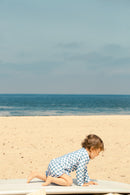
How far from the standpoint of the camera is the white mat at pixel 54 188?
4.11 meters

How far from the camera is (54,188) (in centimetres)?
420

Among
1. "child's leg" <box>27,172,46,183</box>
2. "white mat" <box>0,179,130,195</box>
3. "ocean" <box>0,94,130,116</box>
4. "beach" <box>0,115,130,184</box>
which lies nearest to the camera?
"white mat" <box>0,179,130,195</box>

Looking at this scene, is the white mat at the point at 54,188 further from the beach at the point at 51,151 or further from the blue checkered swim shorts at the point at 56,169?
the beach at the point at 51,151

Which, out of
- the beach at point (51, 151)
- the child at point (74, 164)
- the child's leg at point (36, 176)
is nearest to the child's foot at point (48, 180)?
the child at point (74, 164)

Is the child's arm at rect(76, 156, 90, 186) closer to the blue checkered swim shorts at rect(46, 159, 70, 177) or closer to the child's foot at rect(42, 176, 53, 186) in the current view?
the blue checkered swim shorts at rect(46, 159, 70, 177)

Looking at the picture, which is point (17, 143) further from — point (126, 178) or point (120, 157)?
point (126, 178)

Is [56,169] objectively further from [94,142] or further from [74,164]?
[94,142]

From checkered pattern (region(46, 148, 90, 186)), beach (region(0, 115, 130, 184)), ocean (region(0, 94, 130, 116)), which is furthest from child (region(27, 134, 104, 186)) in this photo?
ocean (region(0, 94, 130, 116))

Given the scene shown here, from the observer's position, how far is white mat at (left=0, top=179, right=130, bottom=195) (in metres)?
4.11

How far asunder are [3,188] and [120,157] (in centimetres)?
474

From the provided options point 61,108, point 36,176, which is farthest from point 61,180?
point 61,108

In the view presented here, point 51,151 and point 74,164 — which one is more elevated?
point 74,164

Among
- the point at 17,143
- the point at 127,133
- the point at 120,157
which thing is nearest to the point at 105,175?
the point at 120,157

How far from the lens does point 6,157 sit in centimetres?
804
